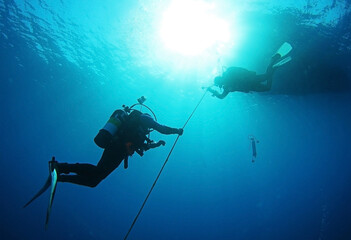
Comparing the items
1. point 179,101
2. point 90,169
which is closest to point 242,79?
point 90,169

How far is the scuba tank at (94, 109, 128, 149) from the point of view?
4871 mm

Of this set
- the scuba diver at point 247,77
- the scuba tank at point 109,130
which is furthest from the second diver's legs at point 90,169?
the scuba diver at point 247,77

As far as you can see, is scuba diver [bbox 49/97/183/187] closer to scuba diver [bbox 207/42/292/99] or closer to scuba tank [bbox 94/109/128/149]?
scuba tank [bbox 94/109/128/149]

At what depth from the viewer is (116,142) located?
5066 mm

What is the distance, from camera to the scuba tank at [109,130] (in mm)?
4871

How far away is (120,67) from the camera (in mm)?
20906

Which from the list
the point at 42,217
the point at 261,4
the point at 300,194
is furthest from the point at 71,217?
the point at 261,4

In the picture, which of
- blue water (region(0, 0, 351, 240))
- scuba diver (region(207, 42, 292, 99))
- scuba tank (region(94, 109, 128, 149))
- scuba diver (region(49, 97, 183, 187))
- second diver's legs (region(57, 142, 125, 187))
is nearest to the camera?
second diver's legs (region(57, 142, 125, 187))

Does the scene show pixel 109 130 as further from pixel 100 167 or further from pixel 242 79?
pixel 242 79

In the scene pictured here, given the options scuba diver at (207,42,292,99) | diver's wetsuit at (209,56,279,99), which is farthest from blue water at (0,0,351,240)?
diver's wetsuit at (209,56,279,99)

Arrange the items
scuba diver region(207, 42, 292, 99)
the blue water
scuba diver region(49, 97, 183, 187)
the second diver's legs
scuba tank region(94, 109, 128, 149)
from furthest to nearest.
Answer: the blue water → scuba diver region(207, 42, 292, 99) → scuba tank region(94, 109, 128, 149) → scuba diver region(49, 97, 183, 187) → the second diver's legs

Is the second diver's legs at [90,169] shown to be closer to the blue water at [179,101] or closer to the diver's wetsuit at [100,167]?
the diver's wetsuit at [100,167]

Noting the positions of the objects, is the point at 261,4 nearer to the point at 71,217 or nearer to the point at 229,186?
the point at 71,217

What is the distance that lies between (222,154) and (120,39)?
37449 mm
